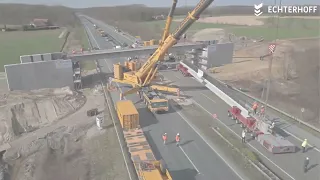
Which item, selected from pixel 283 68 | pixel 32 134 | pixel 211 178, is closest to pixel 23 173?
pixel 32 134

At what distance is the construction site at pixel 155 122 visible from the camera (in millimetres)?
24344

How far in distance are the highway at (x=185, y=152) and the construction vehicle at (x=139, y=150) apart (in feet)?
5.24

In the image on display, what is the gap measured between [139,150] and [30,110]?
20.0 m

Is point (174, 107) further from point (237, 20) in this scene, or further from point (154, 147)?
point (237, 20)

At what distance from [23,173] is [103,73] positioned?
3147cm

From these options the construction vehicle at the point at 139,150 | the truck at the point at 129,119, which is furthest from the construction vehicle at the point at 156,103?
the truck at the point at 129,119

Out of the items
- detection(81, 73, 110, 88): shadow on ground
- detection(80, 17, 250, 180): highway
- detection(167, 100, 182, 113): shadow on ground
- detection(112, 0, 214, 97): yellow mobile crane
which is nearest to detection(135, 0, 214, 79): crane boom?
detection(112, 0, 214, 97): yellow mobile crane

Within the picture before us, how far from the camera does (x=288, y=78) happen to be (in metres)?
51.4

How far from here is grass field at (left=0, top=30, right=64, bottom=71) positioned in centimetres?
7394

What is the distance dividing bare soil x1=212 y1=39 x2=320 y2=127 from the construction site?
19cm

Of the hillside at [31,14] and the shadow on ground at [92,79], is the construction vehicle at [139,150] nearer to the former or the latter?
the shadow on ground at [92,79]

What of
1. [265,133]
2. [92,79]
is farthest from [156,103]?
[92,79]

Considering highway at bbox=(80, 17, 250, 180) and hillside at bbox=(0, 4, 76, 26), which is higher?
hillside at bbox=(0, 4, 76, 26)

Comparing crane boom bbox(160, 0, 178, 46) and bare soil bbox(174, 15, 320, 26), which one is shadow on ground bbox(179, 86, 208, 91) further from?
bare soil bbox(174, 15, 320, 26)
